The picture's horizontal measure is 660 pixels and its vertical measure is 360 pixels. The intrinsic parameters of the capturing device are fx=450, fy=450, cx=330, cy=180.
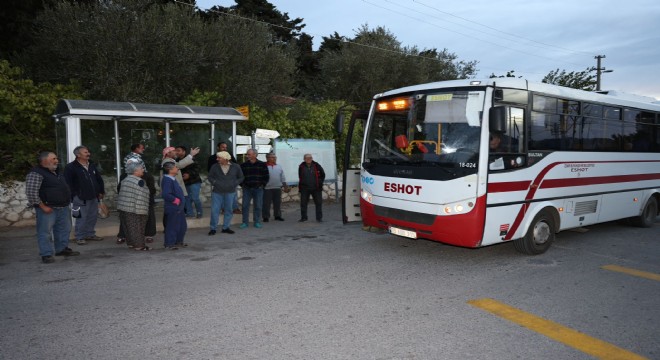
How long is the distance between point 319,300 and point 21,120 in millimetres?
9151

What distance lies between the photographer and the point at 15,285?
5734 millimetres

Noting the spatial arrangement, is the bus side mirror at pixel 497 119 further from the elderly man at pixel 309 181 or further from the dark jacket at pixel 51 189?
the dark jacket at pixel 51 189

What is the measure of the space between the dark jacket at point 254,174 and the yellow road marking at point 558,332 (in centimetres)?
Answer: 612

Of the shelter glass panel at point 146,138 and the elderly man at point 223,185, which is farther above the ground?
the shelter glass panel at point 146,138

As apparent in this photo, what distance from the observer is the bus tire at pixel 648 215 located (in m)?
9.95

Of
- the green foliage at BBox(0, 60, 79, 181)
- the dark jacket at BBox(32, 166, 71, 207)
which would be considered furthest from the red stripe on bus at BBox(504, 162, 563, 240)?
the green foliage at BBox(0, 60, 79, 181)

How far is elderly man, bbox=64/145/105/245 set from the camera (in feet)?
26.5

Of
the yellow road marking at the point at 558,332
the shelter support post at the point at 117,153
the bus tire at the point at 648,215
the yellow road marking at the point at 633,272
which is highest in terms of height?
the shelter support post at the point at 117,153

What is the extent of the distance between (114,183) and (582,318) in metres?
10.6

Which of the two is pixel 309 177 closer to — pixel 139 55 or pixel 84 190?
pixel 84 190

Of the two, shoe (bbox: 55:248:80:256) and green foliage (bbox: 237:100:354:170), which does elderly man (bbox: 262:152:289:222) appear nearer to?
green foliage (bbox: 237:100:354:170)

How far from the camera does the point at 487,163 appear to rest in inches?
248

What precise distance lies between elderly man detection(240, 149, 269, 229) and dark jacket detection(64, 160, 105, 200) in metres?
A: 3.08

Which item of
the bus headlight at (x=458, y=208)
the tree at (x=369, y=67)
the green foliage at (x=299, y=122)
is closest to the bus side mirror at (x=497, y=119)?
the bus headlight at (x=458, y=208)
